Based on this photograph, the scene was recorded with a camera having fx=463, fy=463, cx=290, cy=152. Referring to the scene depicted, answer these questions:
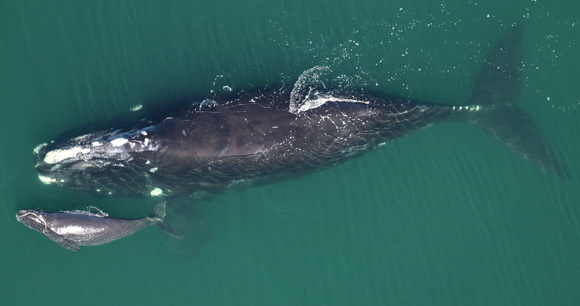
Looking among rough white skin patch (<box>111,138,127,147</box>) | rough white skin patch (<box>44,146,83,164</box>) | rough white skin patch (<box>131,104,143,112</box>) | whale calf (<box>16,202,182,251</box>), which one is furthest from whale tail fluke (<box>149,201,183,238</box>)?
rough white skin patch (<box>131,104,143,112</box>)

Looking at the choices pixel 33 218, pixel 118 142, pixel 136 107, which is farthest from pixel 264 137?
pixel 33 218

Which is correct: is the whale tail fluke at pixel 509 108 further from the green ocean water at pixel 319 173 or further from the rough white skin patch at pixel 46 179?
the rough white skin patch at pixel 46 179

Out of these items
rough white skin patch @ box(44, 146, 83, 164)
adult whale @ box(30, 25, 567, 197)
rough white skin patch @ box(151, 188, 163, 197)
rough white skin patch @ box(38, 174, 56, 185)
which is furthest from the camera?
rough white skin patch @ box(151, 188, 163, 197)

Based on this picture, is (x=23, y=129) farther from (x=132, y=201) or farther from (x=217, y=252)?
(x=217, y=252)

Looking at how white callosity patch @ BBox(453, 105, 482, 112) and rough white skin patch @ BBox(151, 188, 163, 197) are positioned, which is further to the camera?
white callosity patch @ BBox(453, 105, 482, 112)

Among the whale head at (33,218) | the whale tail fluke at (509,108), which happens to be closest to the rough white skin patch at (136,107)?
the whale head at (33,218)

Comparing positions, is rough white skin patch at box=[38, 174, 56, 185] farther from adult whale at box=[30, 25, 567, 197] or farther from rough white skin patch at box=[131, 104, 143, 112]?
rough white skin patch at box=[131, 104, 143, 112]

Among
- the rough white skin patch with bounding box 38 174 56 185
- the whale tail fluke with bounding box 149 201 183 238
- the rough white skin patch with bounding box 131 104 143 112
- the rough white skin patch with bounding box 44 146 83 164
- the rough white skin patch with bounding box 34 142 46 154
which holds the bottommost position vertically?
the whale tail fluke with bounding box 149 201 183 238
